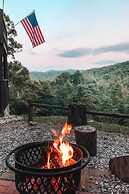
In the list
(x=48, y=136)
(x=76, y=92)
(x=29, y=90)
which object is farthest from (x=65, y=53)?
(x=48, y=136)

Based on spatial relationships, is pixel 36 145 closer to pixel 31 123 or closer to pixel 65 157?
pixel 65 157

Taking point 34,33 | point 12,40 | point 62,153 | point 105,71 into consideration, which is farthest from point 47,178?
point 105,71

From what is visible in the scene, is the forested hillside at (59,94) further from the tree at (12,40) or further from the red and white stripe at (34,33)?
the red and white stripe at (34,33)

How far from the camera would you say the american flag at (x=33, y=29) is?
7.04 metres

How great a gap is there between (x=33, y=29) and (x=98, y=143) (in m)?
4.80

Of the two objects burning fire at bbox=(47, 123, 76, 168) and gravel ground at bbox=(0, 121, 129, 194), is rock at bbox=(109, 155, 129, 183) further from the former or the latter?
burning fire at bbox=(47, 123, 76, 168)

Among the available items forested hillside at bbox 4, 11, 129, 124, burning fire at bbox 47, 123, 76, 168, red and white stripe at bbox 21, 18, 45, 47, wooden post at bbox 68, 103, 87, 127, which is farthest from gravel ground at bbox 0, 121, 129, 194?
forested hillside at bbox 4, 11, 129, 124

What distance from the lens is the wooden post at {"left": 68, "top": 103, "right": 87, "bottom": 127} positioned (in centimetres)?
506

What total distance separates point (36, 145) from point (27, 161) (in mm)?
238

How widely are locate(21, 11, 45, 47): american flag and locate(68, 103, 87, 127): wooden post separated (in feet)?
10.0

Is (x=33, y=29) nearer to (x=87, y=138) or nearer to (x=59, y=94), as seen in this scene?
(x=59, y=94)

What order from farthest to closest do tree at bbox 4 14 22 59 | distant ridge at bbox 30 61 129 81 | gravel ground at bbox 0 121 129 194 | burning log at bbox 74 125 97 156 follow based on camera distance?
distant ridge at bbox 30 61 129 81
tree at bbox 4 14 22 59
burning log at bbox 74 125 97 156
gravel ground at bbox 0 121 129 194

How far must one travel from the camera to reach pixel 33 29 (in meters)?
7.14

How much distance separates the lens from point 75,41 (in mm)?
13727
